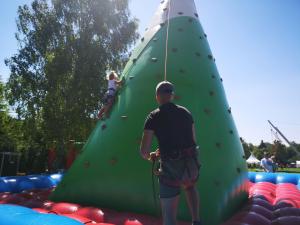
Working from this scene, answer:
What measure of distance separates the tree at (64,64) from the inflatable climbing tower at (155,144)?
27.2ft

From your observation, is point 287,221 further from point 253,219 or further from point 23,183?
point 23,183

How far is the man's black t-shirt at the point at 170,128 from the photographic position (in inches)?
103

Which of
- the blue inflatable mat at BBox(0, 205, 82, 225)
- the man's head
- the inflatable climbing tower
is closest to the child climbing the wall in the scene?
the inflatable climbing tower

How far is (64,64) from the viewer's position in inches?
523

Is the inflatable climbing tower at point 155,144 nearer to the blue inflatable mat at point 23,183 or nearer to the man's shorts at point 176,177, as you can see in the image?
the man's shorts at point 176,177

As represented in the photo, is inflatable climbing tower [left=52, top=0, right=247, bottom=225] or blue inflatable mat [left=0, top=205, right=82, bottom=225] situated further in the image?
inflatable climbing tower [left=52, top=0, right=247, bottom=225]

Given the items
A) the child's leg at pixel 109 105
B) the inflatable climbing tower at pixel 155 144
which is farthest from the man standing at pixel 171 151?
the child's leg at pixel 109 105

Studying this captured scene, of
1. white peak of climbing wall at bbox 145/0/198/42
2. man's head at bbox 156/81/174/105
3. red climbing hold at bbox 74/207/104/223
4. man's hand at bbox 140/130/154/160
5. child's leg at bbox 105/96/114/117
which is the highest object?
white peak of climbing wall at bbox 145/0/198/42

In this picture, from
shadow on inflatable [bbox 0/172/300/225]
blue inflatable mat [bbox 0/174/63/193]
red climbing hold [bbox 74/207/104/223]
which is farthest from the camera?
blue inflatable mat [bbox 0/174/63/193]

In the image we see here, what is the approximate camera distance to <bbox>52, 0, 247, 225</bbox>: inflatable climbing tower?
4004 mm

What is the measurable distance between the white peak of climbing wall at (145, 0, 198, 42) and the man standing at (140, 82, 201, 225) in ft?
10.2

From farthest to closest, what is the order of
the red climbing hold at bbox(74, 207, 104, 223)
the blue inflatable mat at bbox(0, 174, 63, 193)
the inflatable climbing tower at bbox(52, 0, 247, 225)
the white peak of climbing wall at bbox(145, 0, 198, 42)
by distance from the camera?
1. the blue inflatable mat at bbox(0, 174, 63, 193)
2. the white peak of climbing wall at bbox(145, 0, 198, 42)
3. the inflatable climbing tower at bbox(52, 0, 247, 225)
4. the red climbing hold at bbox(74, 207, 104, 223)

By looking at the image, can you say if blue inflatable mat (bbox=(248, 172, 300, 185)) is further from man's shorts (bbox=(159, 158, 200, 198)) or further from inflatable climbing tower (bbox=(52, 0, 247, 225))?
man's shorts (bbox=(159, 158, 200, 198))

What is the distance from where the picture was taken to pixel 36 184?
6.27m
